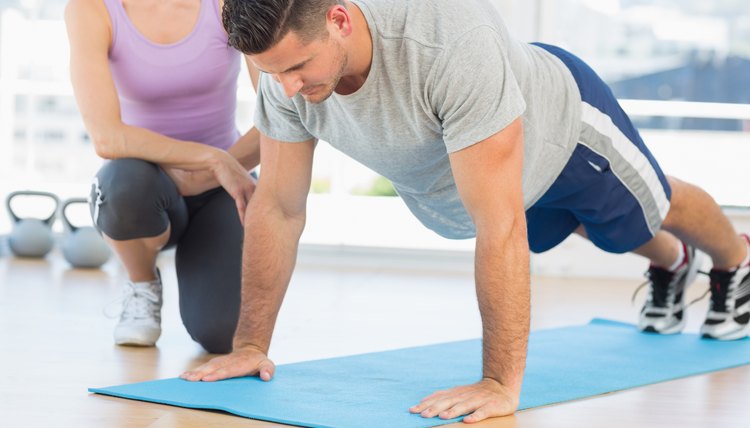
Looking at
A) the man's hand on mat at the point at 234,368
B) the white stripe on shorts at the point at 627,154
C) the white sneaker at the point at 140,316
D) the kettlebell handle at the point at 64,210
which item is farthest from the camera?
the kettlebell handle at the point at 64,210

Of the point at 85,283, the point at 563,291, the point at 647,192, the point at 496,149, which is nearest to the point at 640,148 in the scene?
the point at 647,192

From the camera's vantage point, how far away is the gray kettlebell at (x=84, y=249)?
4016mm

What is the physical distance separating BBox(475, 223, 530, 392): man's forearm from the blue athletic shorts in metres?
0.47

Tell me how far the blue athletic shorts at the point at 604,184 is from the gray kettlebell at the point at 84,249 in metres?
2.18

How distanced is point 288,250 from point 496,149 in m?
0.52

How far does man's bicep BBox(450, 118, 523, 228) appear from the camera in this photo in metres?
1.69

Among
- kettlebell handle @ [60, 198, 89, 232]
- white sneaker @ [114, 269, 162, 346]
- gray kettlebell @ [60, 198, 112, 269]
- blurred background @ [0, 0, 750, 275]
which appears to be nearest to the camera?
white sneaker @ [114, 269, 162, 346]

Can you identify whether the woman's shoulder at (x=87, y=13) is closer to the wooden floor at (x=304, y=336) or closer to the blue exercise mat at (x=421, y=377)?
the wooden floor at (x=304, y=336)

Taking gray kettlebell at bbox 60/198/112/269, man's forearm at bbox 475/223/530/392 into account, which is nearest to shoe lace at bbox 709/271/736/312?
man's forearm at bbox 475/223/530/392

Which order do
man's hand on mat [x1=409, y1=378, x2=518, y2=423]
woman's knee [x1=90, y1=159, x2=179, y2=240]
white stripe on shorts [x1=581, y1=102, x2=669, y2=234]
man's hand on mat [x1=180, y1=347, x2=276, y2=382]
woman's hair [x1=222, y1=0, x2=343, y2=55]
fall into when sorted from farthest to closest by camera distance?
woman's knee [x1=90, y1=159, x2=179, y2=240]
white stripe on shorts [x1=581, y1=102, x2=669, y2=234]
man's hand on mat [x1=180, y1=347, x2=276, y2=382]
man's hand on mat [x1=409, y1=378, x2=518, y2=423]
woman's hair [x1=222, y1=0, x2=343, y2=55]

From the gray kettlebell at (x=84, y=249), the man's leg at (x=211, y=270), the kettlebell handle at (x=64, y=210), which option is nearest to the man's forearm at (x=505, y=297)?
the man's leg at (x=211, y=270)

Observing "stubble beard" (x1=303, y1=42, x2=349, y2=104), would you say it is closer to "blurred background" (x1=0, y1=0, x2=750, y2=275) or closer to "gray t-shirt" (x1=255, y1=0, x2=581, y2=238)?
"gray t-shirt" (x1=255, y1=0, x2=581, y2=238)

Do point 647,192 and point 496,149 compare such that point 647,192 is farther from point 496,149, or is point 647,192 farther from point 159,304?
point 159,304

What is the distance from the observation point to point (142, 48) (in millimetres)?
2311
